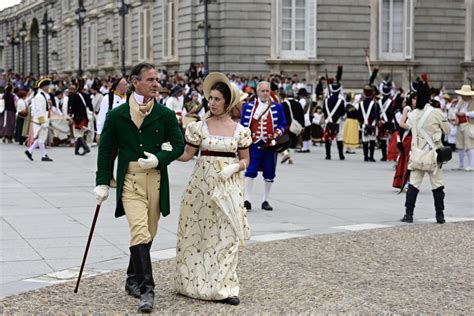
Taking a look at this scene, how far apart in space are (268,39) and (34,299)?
29.6 meters

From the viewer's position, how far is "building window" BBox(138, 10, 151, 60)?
4366 centimetres

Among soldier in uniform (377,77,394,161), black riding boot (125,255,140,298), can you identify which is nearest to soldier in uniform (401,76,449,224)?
black riding boot (125,255,140,298)

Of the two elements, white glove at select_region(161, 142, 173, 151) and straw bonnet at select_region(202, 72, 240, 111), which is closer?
white glove at select_region(161, 142, 173, 151)

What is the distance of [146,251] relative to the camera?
24.2 ft

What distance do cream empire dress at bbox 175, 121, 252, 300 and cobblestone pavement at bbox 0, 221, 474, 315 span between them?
14cm

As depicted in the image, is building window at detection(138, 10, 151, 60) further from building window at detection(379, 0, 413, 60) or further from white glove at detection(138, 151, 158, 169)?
white glove at detection(138, 151, 158, 169)

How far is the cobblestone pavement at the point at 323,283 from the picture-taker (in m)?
7.39

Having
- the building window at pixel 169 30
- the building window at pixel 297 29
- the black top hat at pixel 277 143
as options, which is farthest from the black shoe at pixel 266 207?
the building window at pixel 169 30

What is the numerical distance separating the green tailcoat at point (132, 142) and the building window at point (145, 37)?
36326 millimetres

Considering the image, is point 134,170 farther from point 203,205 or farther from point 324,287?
point 324,287

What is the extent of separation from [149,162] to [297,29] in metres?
30.3

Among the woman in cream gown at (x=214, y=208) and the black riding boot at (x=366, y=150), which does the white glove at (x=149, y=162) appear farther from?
the black riding boot at (x=366, y=150)

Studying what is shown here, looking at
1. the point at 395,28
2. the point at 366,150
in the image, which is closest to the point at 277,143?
→ the point at 366,150

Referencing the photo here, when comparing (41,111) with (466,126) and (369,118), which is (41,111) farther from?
(466,126)
